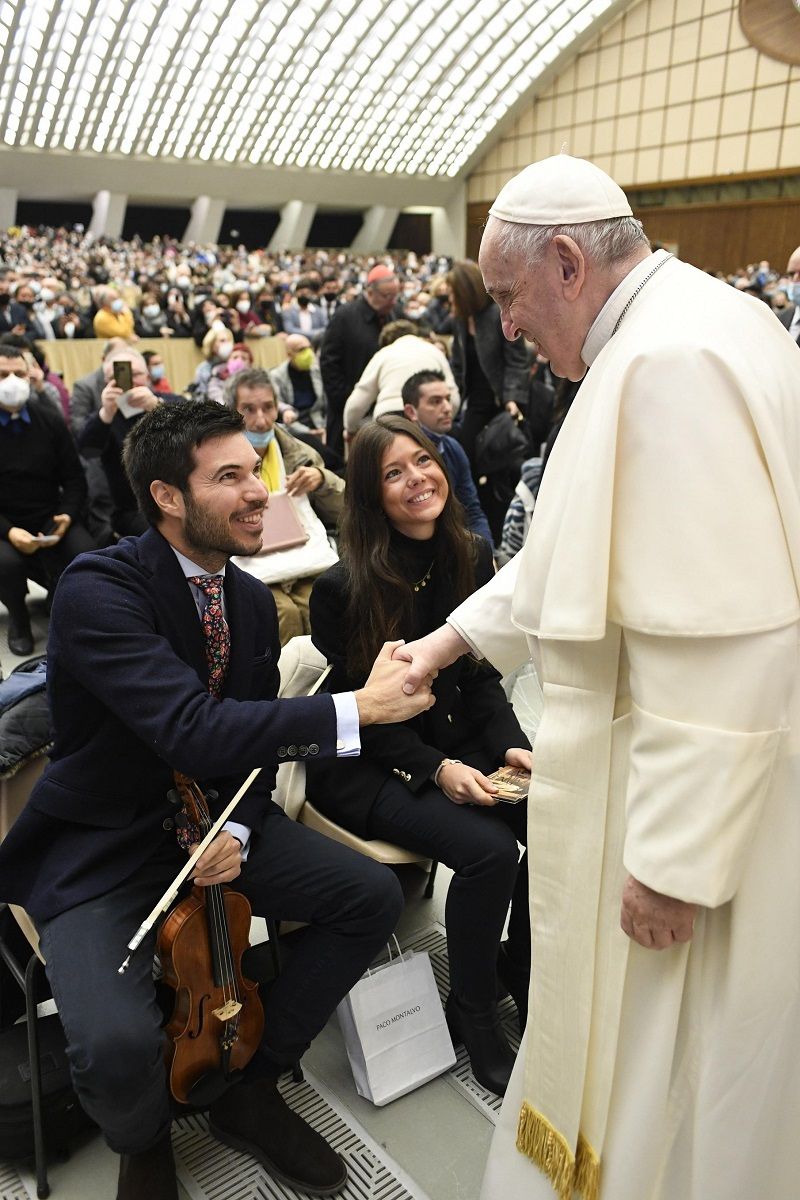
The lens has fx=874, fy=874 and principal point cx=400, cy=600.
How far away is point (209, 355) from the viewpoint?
29.9 feet

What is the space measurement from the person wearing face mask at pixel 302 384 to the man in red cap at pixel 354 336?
44.6 inches

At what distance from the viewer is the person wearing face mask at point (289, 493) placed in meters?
3.88

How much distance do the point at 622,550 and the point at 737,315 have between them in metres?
0.38

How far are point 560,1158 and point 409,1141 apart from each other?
646 millimetres

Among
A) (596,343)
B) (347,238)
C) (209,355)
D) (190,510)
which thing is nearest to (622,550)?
(596,343)

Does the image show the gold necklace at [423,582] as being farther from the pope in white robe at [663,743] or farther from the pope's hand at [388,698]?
the pope in white robe at [663,743]

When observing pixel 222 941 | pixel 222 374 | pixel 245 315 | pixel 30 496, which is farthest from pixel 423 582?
pixel 245 315

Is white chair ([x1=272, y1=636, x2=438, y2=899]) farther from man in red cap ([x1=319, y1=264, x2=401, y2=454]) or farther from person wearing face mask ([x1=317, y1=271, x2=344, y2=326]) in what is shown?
person wearing face mask ([x1=317, y1=271, x2=344, y2=326])

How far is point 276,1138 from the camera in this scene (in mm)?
1945

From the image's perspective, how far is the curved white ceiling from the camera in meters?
27.3

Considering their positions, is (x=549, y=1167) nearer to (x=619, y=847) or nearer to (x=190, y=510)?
(x=619, y=847)

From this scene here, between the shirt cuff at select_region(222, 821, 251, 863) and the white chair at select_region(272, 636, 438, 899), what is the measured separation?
0.84 feet

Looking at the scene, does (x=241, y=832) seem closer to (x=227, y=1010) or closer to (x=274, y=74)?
(x=227, y=1010)

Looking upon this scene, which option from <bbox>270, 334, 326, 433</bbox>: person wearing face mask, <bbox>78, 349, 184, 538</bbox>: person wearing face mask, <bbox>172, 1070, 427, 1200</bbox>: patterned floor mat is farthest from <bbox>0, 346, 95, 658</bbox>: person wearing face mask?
<bbox>172, 1070, 427, 1200</bbox>: patterned floor mat
